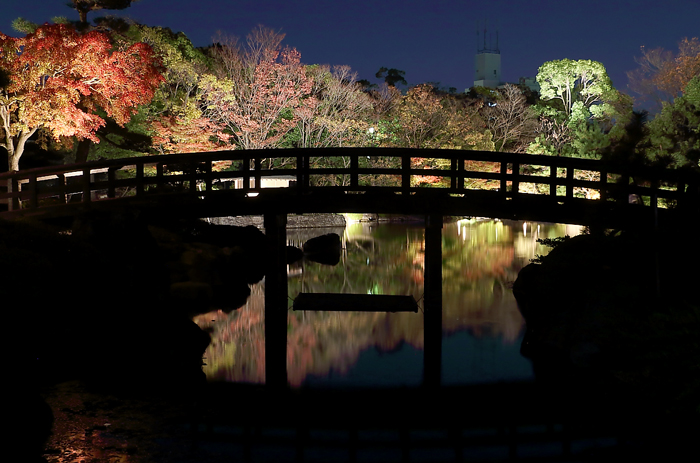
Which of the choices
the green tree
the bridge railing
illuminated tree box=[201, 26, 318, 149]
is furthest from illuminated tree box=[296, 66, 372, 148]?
the bridge railing

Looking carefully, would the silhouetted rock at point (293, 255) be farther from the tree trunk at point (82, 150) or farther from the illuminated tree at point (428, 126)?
the illuminated tree at point (428, 126)

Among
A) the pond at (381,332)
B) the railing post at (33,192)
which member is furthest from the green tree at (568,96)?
the railing post at (33,192)

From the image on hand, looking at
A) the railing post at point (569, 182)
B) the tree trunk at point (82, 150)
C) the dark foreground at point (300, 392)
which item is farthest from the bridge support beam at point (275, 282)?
the tree trunk at point (82, 150)

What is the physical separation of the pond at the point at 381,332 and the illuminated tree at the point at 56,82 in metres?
6.28

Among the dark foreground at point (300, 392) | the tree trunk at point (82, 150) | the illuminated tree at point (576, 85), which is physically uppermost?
the illuminated tree at point (576, 85)

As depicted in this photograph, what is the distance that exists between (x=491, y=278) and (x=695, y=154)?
6.25m

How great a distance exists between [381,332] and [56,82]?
10149 millimetres

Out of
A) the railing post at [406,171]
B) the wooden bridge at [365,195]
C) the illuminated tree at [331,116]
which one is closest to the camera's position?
the wooden bridge at [365,195]

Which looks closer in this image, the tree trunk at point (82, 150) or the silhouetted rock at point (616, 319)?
the silhouetted rock at point (616, 319)

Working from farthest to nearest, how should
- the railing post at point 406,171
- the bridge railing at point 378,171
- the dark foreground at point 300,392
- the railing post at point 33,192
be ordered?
the railing post at point 33,192
the railing post at point 406,171
the bridge railing at point 378,171
the dark foreground at point 300,392

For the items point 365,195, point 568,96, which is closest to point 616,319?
point 365,195

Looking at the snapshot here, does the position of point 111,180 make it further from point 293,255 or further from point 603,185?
point 603,185

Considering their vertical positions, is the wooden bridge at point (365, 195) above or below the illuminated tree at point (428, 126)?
below

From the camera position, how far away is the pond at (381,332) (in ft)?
37.2
